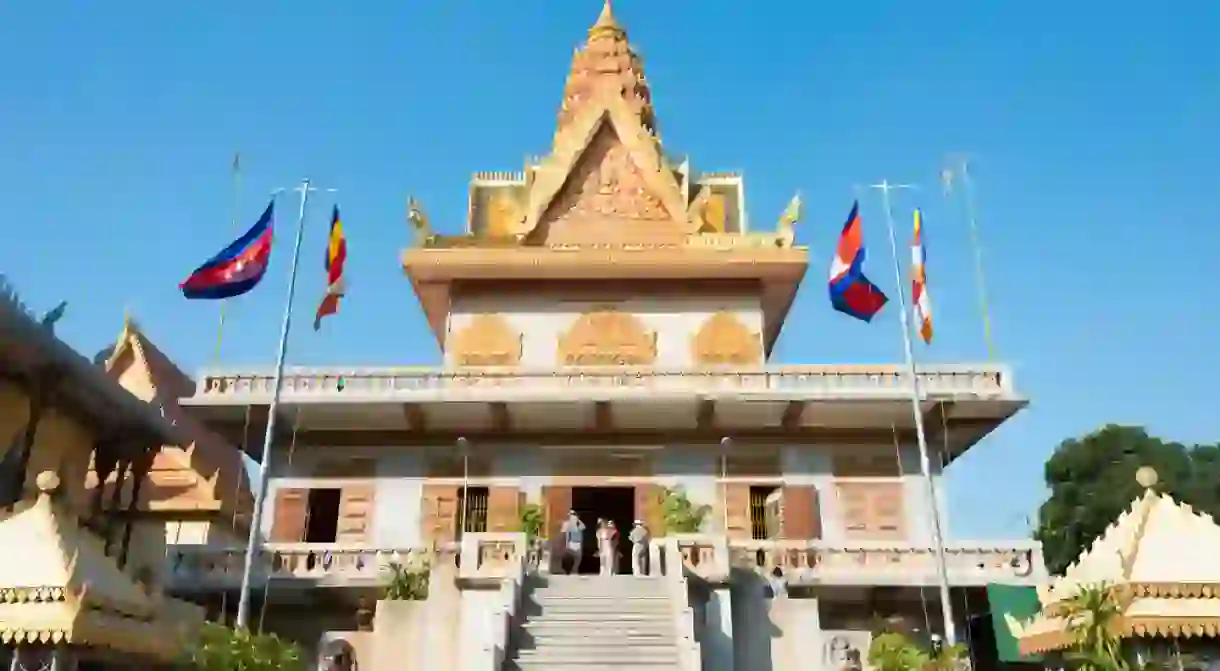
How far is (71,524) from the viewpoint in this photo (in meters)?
7.95

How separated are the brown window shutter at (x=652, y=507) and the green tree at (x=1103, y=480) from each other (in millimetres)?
23703

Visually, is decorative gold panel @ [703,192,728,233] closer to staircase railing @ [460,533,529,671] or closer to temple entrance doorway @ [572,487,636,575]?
temple entrance doorway @ [572,487,636,575]

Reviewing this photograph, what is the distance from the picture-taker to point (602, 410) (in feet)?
66.2

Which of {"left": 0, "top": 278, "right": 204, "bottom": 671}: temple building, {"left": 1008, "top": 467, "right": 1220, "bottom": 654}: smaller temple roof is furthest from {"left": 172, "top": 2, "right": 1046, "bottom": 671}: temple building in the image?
{"left": 1008, "top": 467, "right": 1220, "bottom": 654}: smaller temple roof

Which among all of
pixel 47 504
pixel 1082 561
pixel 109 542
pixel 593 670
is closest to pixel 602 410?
pixel 593 670

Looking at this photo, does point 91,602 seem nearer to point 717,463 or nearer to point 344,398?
point 344,398

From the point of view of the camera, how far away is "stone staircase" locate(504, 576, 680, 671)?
13180mm

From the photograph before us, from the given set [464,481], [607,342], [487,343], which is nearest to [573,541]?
[464,481]

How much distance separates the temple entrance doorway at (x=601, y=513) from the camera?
20.4 metres

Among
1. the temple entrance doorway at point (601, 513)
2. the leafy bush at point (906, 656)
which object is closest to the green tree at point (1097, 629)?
the leafy bush at point (906, 656)

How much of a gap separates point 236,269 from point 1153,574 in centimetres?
1486

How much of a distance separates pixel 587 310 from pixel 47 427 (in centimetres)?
1127

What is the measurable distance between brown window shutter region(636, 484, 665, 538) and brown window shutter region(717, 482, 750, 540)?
48.6 inches

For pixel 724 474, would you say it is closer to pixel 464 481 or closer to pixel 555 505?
pixel 555 505
